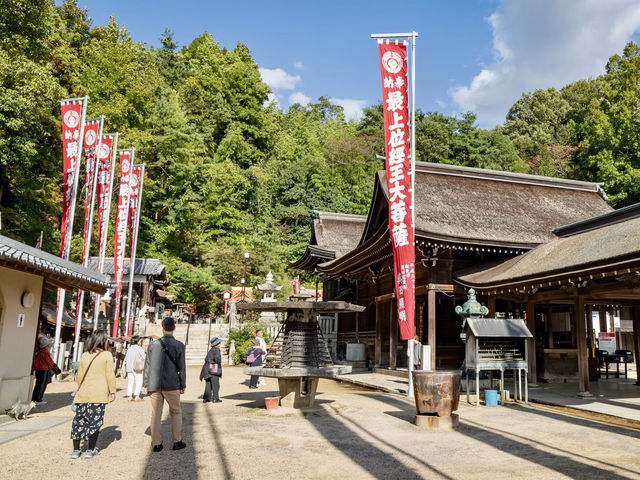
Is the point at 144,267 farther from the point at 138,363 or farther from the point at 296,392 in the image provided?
the point at 296,392

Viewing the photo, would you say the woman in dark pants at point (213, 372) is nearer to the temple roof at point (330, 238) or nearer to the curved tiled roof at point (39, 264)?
the curved tiled roof at point (39, 264)

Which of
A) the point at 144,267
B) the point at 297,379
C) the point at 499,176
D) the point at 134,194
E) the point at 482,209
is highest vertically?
the point at 499,176

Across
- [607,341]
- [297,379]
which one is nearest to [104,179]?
[297,379]

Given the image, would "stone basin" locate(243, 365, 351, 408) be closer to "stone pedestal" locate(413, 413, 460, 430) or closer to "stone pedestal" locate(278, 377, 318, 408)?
"stone pedestal" locate(278, 377, 318, 408)

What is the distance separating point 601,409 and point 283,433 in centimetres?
673

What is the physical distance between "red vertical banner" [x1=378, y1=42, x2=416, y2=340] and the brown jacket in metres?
7.01

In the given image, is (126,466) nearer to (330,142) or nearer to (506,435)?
(506,435)

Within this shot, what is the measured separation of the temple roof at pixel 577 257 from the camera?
31.1 ft

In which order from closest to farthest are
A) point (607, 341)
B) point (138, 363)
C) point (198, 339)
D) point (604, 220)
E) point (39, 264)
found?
point (39, 264)
point (138, 363)
point (604, 220)
point (607, 341)
point (198, 339)

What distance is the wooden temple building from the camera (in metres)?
11.2

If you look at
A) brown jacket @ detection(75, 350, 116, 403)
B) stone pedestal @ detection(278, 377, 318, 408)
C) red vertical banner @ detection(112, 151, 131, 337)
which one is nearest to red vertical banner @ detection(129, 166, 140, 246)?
red vertical banner @ detection(112, 151, 131, 337)

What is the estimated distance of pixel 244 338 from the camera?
75.7 feet

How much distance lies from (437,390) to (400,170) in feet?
18.0

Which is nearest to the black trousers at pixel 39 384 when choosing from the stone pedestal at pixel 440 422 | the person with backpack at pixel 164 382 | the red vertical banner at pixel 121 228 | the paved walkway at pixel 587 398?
the person with backpack at pixel 164 382
